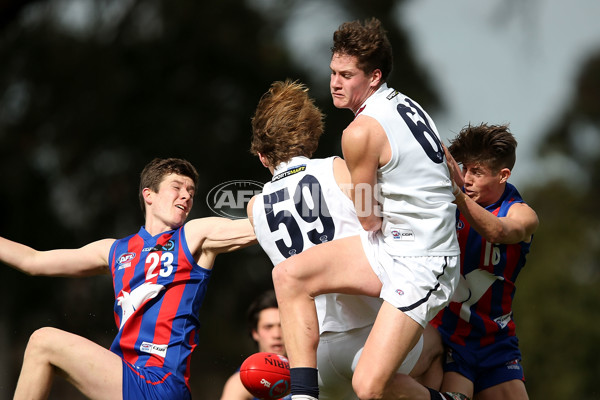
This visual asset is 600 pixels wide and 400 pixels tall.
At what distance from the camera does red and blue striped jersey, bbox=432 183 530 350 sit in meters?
4.75

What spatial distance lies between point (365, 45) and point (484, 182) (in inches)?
49.4

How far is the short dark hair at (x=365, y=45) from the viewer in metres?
4.02

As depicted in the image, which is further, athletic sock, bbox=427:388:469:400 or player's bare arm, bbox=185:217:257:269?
player's bare arm, bbox=185:217:257:269

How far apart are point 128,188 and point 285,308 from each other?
13394 mm

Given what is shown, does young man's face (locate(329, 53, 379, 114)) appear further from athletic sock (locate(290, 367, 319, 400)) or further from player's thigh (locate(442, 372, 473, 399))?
player's thigh (locate(442, 372, 473, 399))

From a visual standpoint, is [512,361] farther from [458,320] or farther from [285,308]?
[285,308]

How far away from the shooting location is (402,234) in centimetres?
385

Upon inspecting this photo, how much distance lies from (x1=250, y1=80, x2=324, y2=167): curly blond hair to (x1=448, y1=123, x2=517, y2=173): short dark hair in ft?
3.13

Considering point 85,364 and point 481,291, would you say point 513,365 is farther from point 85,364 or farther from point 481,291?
point 85,364

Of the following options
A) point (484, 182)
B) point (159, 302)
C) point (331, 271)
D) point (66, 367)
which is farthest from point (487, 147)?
point (66, 367)

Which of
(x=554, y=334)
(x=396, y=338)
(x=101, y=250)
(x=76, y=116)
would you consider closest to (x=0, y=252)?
(x=101, y=250)

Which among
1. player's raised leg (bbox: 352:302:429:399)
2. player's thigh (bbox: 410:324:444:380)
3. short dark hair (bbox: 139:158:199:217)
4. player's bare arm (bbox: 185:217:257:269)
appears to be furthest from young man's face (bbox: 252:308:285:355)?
player's raised leg (bbox: 352:302:429:399)

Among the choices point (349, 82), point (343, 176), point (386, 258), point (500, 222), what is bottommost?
point (386, 258)

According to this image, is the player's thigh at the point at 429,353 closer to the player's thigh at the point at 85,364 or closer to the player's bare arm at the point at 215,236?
the player's bare arm at the point at 215,236
